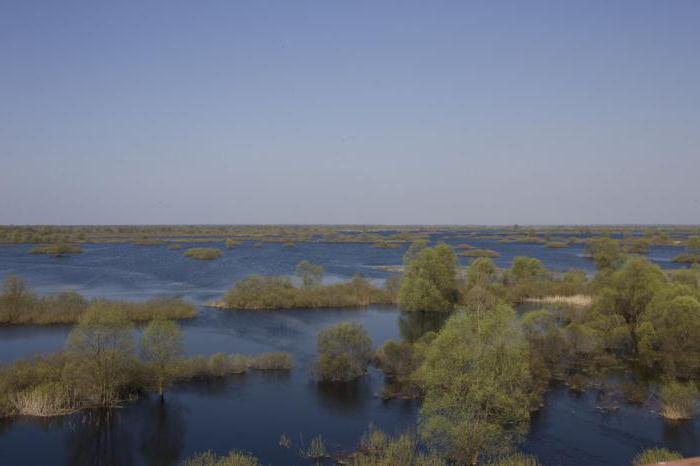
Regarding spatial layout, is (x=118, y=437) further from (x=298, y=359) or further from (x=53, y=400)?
(x=298, y=359)

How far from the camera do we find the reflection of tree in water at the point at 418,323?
42.9 meters

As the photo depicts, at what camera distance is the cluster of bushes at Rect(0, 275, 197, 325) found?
4328 centimetres

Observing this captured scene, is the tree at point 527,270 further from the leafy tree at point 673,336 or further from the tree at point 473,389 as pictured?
the tree at point 473,389

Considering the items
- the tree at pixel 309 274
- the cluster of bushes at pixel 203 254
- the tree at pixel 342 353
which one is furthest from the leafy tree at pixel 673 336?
the cluster of bushes at pixel 203 254

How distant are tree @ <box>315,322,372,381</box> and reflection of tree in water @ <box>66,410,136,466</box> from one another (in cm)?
1102

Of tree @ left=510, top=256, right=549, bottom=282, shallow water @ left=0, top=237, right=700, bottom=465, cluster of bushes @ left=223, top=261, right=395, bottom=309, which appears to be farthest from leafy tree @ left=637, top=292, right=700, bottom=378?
cluster of bushes @ left=223, top=261, right=395, bottom=309

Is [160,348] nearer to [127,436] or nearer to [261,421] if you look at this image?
[127,436]

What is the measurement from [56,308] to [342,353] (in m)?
27.1

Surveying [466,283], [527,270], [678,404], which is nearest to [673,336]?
[678,404]

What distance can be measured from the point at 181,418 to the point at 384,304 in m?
33.0

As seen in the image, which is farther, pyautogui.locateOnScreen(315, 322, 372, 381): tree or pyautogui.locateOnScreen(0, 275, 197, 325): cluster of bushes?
pyautogui.locateOnScreen(0, 275, 197, 325): cluster of bushes

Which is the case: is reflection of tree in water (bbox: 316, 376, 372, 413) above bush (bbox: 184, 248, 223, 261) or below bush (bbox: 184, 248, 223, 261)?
below

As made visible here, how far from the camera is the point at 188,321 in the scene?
45.0 m

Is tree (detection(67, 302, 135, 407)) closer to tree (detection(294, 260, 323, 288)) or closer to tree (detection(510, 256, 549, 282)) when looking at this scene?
tree (detection(294, 260, 323, 288))
